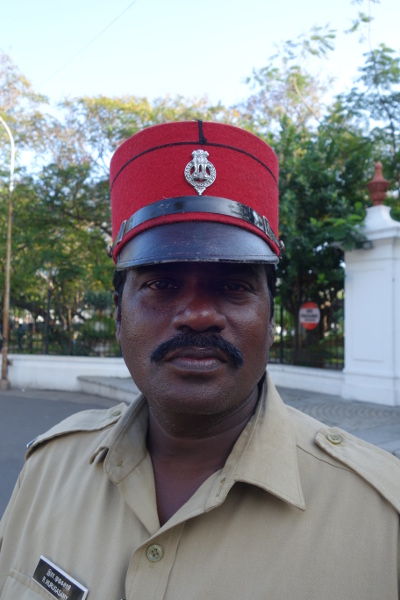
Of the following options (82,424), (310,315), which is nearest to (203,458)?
(82,424)

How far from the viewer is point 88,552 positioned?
1.27 meters

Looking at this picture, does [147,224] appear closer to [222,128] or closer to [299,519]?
[222,128]

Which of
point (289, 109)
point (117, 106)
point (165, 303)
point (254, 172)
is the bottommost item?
point (165, 303)

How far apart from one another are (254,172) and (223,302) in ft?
1.34

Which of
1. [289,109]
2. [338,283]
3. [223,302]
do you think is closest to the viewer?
[223,302]

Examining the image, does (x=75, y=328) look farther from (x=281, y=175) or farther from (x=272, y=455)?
(x=272, y=455)

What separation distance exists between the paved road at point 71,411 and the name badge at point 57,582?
3.32 m

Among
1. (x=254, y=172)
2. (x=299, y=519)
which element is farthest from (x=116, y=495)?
(x=254, y=172)

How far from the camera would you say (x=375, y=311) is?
757 cm

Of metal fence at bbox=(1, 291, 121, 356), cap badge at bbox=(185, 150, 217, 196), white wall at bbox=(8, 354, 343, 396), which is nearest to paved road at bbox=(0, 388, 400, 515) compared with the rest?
white wall at bbox=(8, 354, 343, 396)

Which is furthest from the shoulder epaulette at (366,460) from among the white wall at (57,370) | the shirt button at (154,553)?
the white wall at (57,370)

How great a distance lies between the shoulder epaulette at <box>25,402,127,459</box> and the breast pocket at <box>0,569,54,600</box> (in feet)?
1.29

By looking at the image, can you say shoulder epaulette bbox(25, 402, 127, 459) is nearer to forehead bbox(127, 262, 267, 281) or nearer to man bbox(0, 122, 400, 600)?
man bbox(0, 122, 400, 600)

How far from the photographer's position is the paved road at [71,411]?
539cm
